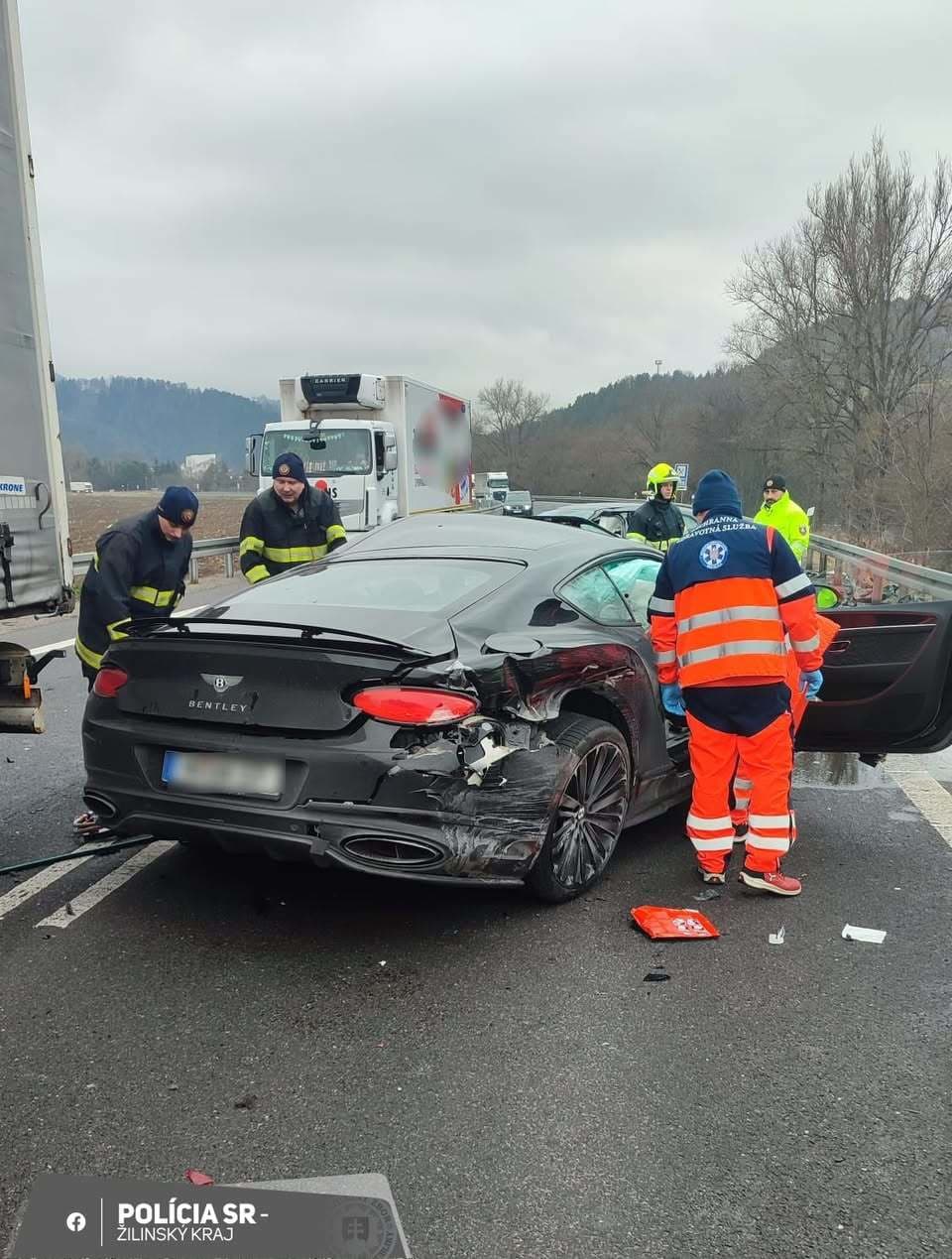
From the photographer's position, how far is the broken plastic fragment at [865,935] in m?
3.63

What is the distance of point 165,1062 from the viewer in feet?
9.11

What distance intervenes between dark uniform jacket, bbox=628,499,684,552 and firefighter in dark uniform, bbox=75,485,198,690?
5.88 m

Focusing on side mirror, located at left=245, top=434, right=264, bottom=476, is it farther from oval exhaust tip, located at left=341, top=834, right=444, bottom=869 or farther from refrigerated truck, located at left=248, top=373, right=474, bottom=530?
oval exhaust tip, located at left=341, top=834, right=444, bottom=869

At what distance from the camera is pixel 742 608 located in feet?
13.2

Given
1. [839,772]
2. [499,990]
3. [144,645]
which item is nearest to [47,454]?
[144,645]

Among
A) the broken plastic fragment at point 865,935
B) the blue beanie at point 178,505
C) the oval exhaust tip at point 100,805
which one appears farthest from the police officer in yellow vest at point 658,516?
the oval exhaust tip at point 100,805

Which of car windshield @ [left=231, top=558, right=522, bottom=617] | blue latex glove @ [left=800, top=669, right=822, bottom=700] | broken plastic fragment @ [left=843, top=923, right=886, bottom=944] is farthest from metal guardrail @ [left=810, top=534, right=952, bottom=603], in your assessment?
car windshield @ [left=231, top=558, right=522, bottom=617]

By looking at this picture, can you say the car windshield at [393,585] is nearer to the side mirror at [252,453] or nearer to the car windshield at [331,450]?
the car windshield at [331,450]

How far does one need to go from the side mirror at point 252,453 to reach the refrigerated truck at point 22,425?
13713 mm

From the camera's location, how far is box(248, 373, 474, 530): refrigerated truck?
1733 centimetres

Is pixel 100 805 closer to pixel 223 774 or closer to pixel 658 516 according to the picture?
pixel 223 774

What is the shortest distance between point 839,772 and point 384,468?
1275 centimetres

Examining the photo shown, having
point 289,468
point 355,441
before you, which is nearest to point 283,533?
point 289,468

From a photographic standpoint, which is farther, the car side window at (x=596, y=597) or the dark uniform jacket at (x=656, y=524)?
the dark uniform jacket at (x=656, y=524)
